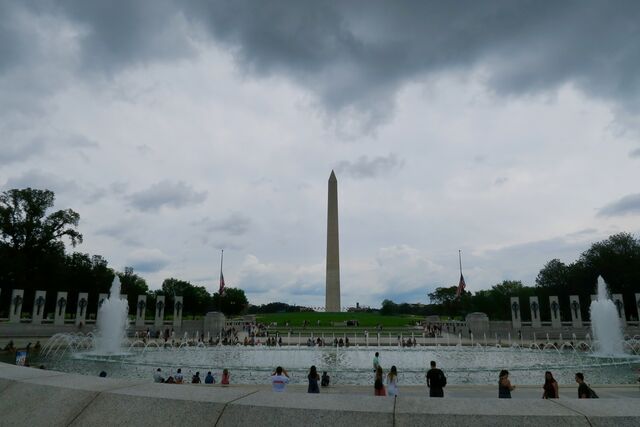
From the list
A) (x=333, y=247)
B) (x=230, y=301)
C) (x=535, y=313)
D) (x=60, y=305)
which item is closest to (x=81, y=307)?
(x=60, y=305)

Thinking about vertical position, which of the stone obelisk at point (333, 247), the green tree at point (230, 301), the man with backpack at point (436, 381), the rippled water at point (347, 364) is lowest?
the rippled water at point (347, 364)

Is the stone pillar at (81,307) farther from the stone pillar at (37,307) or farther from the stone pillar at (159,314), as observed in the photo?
the stone pillar at (159,314)

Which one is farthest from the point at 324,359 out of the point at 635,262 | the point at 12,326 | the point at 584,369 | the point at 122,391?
the point at 635,262

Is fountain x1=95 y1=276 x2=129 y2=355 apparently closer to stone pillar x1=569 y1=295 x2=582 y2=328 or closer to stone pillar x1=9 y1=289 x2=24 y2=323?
stone pillar x1=9 y1=289 x2=24 y2=323

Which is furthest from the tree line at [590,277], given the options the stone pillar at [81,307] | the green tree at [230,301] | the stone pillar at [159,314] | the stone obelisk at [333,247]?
the green tree at [230,301]

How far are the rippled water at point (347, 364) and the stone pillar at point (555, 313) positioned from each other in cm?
1993

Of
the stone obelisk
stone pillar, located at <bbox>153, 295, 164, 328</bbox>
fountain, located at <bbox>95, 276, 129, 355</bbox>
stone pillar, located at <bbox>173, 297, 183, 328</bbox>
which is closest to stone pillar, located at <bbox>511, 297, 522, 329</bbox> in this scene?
the stone obelisk

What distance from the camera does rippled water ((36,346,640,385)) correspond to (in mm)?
21344

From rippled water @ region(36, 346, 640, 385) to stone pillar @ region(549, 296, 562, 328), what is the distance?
19.9 metres

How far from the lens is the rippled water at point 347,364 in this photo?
2134cm

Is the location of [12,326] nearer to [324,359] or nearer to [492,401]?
[324,359]

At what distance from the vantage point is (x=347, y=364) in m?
26.4

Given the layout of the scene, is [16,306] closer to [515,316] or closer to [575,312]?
[515,316]

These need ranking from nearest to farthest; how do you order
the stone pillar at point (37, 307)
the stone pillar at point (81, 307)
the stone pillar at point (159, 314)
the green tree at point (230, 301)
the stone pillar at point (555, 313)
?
the stone pillar at point (37, 307) → the stone pillar at point (81, 307) → the stone pillar at point (555, 313) → the stone pillar at point (159, 314) → the green tree at point (230, 301)
